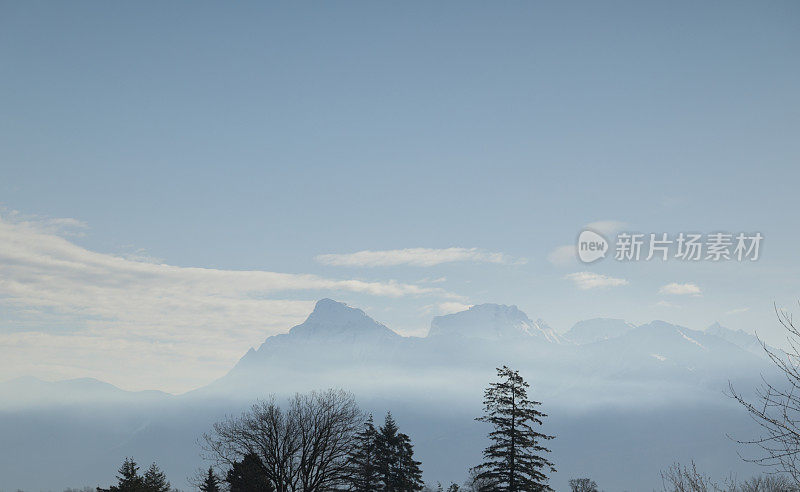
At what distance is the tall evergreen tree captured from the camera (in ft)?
174

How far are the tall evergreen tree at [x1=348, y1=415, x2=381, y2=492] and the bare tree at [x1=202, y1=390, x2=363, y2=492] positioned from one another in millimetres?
1940

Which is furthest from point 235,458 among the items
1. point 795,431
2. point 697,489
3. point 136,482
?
point 795,431

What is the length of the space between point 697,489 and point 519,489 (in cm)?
3137

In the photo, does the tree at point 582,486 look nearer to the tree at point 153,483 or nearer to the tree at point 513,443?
the tree at point 513,443

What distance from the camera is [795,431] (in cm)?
1191

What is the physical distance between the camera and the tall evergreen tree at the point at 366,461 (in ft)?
174

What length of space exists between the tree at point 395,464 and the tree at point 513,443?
1493 centimetres

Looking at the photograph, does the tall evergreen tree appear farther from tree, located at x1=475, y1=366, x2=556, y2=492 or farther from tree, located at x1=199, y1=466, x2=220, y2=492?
tree, located at x1=199, y1=466, x2=220, y2=492

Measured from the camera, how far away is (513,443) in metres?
46.0

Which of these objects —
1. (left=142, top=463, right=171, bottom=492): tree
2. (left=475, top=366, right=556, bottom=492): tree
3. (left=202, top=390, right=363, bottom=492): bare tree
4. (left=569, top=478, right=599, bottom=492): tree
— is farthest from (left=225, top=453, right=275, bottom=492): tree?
(left=569, top=478, right=599, bottom=492): tree

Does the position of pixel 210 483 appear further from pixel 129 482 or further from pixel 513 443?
pixel 513 443

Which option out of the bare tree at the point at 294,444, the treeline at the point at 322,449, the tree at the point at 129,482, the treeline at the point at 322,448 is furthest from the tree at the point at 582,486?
the tree at the point at 129,482

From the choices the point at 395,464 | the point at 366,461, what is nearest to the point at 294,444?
the point at 366,461

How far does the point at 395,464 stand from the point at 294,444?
14.6 metres
